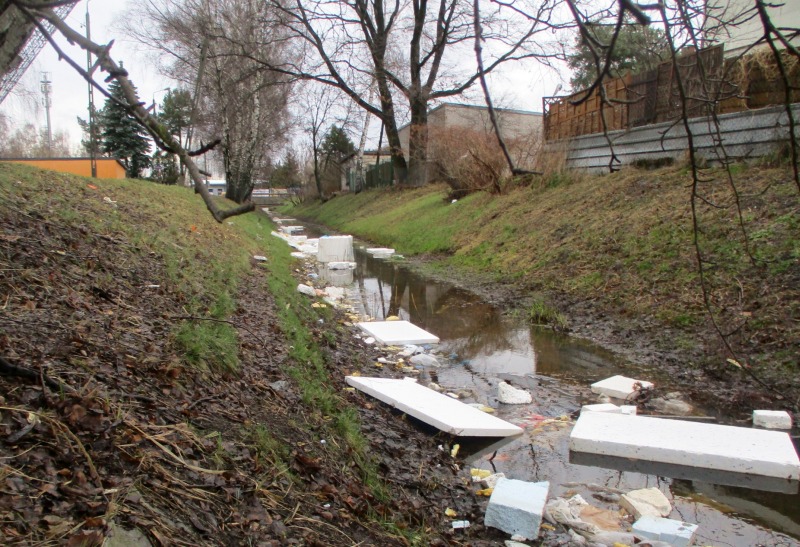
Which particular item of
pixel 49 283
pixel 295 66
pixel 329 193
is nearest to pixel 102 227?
pixel 49 283

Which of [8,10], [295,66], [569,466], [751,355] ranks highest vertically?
[295,66]

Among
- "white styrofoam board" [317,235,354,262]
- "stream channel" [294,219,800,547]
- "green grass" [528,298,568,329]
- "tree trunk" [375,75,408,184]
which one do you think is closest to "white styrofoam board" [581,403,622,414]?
"stream channel" [294,219,800,547]

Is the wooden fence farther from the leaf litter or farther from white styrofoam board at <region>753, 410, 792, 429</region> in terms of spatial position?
the leaf litter

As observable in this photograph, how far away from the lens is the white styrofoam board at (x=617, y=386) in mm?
5887

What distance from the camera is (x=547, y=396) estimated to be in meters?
6.14

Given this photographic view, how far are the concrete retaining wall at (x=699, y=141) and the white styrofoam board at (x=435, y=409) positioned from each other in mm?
4125

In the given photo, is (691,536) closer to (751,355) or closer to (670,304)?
(751,355)

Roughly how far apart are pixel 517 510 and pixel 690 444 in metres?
1.75

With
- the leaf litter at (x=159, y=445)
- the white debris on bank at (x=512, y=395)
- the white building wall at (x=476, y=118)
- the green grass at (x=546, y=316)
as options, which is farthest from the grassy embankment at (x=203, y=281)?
the white building wall at (x=476, y=118)

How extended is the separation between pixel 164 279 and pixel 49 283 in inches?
67.8

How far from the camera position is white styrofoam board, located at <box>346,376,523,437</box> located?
4863 mm

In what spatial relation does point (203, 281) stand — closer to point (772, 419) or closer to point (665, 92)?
point (665, 92)

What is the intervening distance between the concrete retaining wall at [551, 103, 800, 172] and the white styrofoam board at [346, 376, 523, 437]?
413cm

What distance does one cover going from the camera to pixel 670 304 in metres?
7.93
